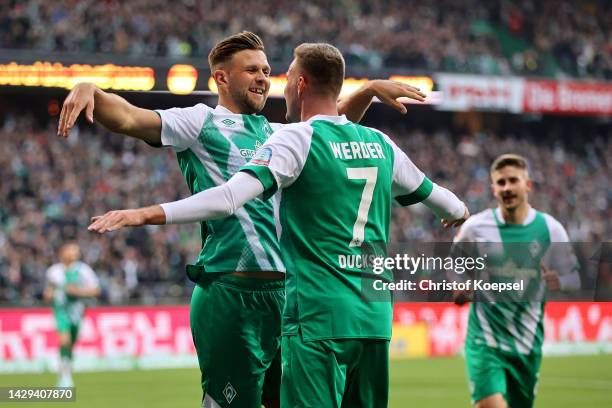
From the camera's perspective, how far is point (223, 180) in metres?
5.19

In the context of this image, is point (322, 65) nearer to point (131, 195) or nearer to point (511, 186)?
point (511, 186)

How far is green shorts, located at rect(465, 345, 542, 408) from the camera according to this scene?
777 centimetres

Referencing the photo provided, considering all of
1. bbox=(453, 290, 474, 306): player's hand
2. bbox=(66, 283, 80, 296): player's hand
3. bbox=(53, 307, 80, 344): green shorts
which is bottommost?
bbox=(53, 307, 80, 344): green shorts

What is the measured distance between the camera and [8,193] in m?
22.8

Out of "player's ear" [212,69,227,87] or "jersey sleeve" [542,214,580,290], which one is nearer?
"player's ear" [212,69,227,87]

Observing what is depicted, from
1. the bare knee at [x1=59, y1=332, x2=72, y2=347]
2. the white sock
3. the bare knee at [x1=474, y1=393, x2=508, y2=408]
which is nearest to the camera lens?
the bare knee at [x1=474, y1=393, x2=508, y2=408]

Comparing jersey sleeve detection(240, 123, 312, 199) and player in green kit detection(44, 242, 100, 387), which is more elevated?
jersey sleeve detection(240, 123, 312, 199)

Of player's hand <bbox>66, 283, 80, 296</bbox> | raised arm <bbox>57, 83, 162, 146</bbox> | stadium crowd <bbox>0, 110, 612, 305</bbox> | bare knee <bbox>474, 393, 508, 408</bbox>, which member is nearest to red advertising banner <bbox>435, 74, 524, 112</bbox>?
stadium crowd <bbox>0, 110, 612, 305</bbox>

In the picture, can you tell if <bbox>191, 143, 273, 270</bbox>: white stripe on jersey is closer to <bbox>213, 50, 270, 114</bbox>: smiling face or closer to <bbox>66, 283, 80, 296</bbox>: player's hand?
<bbox>213, 50, 270, 114</bbox>: smiling face

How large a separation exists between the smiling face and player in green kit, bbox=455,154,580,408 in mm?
2835

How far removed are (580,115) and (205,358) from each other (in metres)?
28.8

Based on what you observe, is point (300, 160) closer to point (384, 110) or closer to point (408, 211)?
point (408, 211)

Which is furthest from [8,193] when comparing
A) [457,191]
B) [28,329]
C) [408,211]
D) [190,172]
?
[190,172]

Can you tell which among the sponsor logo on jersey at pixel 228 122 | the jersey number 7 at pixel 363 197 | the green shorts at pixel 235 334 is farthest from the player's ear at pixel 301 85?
the green shorts at pixel 235 334
